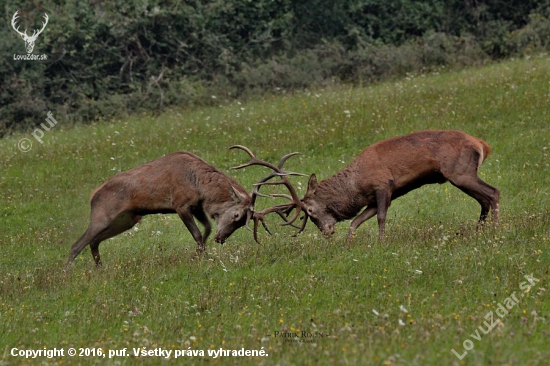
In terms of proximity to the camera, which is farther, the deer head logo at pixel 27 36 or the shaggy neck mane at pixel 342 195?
the deer head logo at pixel 27 36

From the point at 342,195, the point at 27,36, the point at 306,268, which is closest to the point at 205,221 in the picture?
the point at 342,195

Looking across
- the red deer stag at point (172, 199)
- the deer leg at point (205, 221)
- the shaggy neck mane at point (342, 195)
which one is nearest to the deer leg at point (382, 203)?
the shaggy neck mane at point (342, 195)

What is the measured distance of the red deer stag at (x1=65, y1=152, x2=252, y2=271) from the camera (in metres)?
12.9

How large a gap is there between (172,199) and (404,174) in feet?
11.1

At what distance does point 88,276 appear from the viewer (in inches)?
424

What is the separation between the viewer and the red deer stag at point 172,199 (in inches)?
508

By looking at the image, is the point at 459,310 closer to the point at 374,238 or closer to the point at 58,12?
the point at 374,238

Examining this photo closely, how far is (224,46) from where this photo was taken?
30828mm

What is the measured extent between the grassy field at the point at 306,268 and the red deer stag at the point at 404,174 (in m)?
0.51

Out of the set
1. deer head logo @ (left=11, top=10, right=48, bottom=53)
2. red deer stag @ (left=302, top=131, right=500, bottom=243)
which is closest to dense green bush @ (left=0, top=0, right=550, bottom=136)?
deer head logo @ (left=11, top=10, right=48, bottom=53)

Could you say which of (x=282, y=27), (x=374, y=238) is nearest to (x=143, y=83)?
(x=282, y=27)

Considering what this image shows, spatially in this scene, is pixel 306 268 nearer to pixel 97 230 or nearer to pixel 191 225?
pixel 191 225

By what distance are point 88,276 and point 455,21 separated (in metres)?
23.9

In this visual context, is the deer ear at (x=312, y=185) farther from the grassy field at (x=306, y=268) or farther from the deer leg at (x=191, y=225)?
the deer leg at (x=191, y=225)
